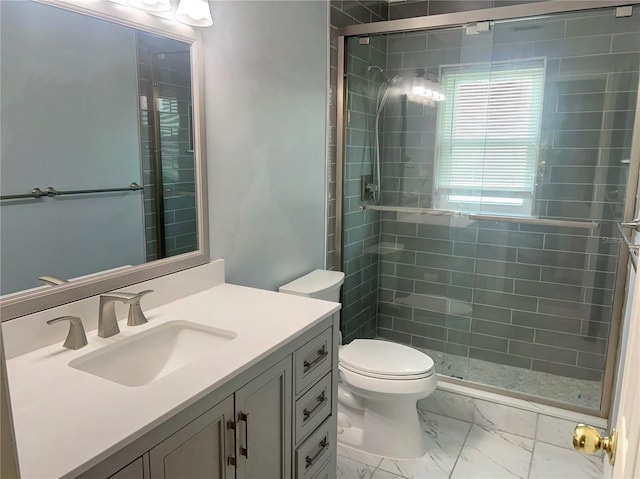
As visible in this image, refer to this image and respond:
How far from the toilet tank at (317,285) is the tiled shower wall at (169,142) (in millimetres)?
632

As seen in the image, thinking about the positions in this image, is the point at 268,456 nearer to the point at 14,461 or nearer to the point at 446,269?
the point at 14,461

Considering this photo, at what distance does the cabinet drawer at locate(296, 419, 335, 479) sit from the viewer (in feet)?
5.27

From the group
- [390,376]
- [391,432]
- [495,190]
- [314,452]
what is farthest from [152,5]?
[495,190]

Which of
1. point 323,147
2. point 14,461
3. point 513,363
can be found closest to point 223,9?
point 323,147

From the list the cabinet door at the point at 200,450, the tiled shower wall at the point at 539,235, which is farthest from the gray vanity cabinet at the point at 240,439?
the tiled shower wall at the point at 539,235

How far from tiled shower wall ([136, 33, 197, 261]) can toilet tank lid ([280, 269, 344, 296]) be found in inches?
24.6

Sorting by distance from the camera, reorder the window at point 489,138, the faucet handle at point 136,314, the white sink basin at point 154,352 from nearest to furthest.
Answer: the white sink basin at point 154,352 → the faucet handle at point 136,314 → the window at point 489,138

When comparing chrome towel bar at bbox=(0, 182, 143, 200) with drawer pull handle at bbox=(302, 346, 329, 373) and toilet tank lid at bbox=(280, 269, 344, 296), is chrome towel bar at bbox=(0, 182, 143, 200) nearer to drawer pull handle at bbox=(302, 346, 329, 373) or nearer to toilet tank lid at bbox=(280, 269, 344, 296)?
drawer pull handle at bbox=(302, 346, 329, 373)

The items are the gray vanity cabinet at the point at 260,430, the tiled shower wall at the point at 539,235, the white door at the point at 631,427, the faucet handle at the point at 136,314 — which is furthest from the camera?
the tiled shower wall at the point at 539,235

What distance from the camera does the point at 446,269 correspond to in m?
3.18

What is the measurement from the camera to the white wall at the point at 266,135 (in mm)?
1917

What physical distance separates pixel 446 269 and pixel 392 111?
3.55 feet

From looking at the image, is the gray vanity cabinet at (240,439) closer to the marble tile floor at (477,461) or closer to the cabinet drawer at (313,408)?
the cabinet drawer at (313,408)

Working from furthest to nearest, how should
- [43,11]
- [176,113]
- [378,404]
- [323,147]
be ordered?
[323,147], [378,404], [176,113], [43,11]
